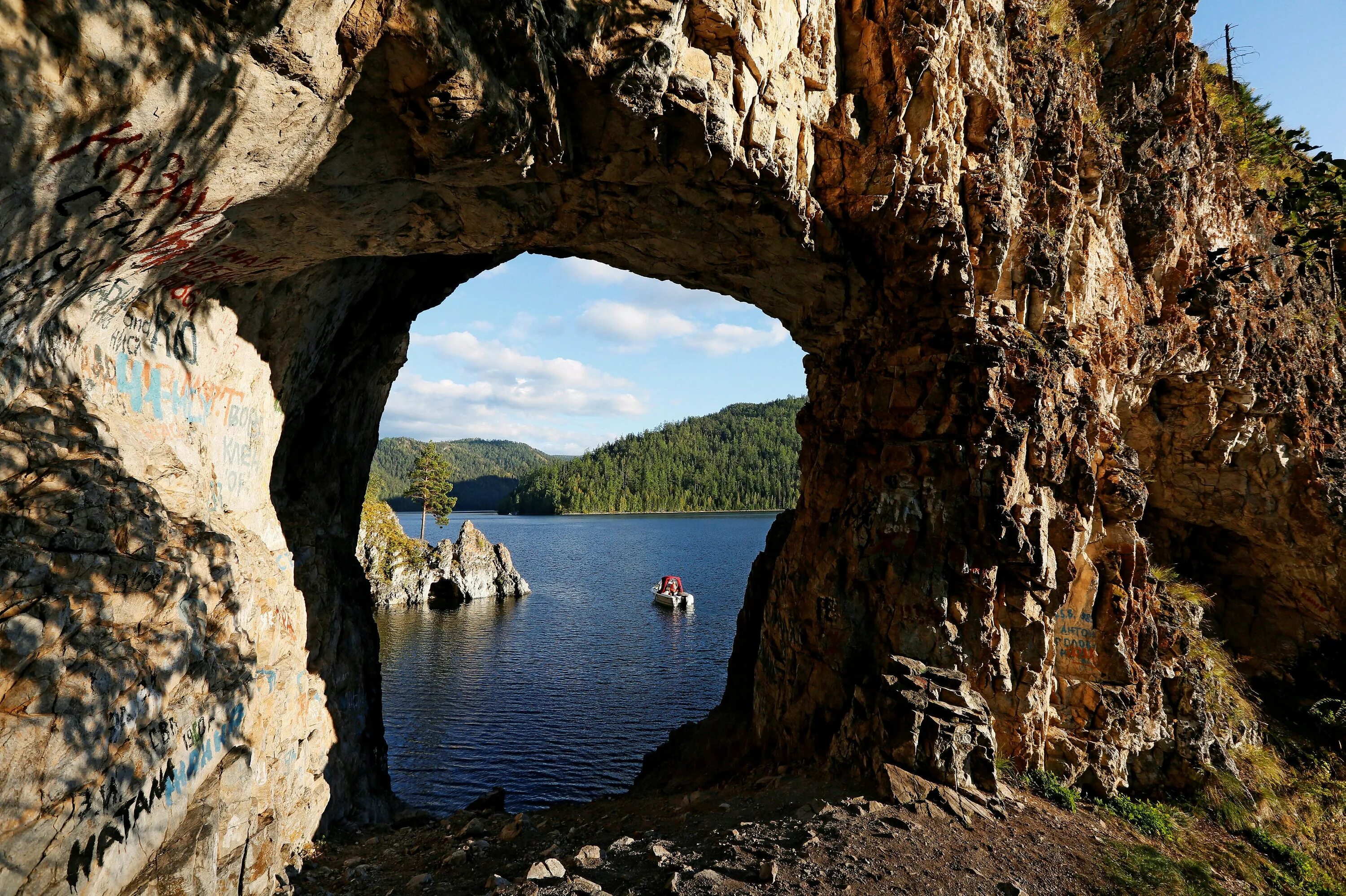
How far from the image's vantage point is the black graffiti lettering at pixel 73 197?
4441 mm

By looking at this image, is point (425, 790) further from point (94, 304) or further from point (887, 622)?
point (94, 304)

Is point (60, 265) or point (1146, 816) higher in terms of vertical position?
point (60, 265)

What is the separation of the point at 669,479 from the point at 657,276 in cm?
14424

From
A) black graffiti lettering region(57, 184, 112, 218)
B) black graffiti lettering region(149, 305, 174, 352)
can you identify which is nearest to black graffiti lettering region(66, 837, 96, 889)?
black graffiti lettering region(57, 184, 112, 218)

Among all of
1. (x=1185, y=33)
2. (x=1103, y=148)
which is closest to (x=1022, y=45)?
(x=1103, y=148)

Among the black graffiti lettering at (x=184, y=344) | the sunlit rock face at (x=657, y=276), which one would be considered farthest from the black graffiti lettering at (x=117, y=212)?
the black graffiti lettering at (x=184, y=344)

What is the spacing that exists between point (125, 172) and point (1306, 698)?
23828 mm

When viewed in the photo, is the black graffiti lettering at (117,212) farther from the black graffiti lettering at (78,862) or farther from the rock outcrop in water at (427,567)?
the rock outcrop in water at (427,567)

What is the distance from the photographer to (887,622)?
10.6 m

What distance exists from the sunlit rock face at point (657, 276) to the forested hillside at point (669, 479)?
13135 centimetres

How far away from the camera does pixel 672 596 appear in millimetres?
41281

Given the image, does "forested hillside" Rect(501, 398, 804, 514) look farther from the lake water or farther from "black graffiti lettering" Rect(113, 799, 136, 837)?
"black graffiti lettering" Rect(113, 799, 136, 837)

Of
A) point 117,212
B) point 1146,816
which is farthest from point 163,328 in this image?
point 1146,816

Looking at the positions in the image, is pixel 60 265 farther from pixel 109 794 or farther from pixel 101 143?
pixel 109 794
